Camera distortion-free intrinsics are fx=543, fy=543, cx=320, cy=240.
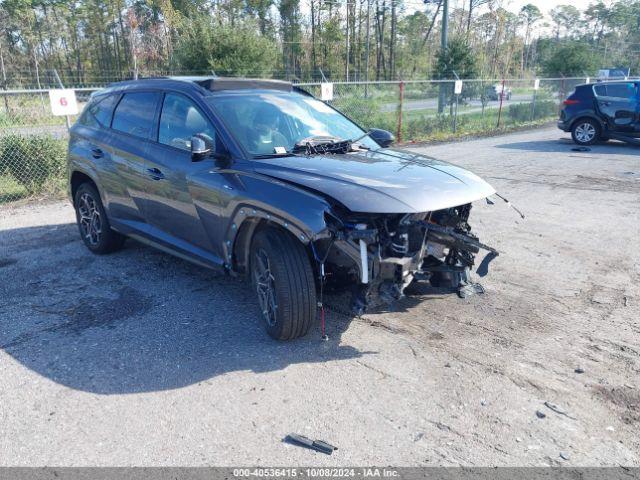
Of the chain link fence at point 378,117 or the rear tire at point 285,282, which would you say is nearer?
the rear tire at point 285,282

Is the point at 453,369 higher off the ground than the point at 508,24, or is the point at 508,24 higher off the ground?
the point at 508,24

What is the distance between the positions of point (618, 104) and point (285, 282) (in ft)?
46.3

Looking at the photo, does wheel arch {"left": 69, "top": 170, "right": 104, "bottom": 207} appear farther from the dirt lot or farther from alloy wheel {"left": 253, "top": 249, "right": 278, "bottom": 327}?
alloy wheel {"left": 253, "top": 249, "right": 278, "bottom": 327}

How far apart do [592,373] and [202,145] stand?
3.20 metres

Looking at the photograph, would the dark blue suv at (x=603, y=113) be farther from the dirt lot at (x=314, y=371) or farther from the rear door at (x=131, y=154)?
the rear door at (x=131, y=154)

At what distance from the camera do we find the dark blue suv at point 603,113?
1435cm

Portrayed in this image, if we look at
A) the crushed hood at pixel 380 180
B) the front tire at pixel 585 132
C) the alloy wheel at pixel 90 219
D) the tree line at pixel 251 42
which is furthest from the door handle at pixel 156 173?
the tree line at pixel 251 42

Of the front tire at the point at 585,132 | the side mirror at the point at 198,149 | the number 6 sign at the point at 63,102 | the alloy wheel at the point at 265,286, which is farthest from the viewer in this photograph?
the front tire at the point at 585,132

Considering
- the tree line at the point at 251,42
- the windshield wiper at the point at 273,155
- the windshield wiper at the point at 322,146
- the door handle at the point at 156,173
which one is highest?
the tree line at the point at 251,42

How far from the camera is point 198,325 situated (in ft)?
14.3

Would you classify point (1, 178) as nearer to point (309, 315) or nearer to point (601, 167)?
point (309, 315)

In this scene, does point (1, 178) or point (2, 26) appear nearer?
point (1, 178)

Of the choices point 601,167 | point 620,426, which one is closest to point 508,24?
point 601,167

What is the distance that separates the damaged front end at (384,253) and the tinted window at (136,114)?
93.2 inches
